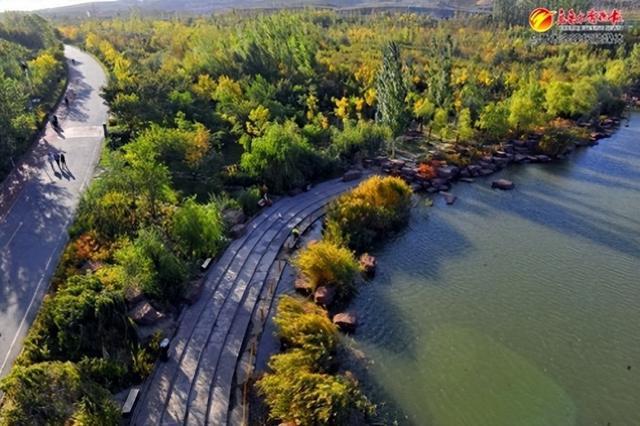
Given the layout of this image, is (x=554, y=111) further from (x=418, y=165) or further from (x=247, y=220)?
(x=247, y=220)

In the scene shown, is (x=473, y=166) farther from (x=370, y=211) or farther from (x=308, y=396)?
(x=308, y=396)

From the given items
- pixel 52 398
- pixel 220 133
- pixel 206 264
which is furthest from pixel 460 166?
pixel 52 398

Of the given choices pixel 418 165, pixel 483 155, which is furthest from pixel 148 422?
pixel 483 155

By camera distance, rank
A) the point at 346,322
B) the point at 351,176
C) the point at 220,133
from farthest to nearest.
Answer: the point at 220,133 → the point at 351,176 → the point at 346,322

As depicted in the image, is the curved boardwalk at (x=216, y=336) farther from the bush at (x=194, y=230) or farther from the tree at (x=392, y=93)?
the tree at (x=392, y=93)

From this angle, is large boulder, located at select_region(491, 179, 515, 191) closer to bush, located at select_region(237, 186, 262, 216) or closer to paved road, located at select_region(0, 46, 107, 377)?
bush, located at select_region(237, 186, 262, 216)

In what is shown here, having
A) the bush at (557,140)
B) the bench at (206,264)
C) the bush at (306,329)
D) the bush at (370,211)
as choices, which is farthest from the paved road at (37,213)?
the bush at (557,140)
